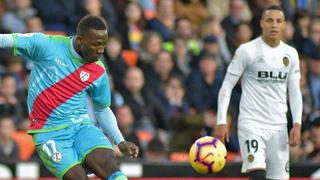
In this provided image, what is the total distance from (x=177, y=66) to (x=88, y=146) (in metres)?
6.90

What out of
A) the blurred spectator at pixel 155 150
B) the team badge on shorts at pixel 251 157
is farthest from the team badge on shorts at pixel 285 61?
the blurred spectator at pixel 155 150

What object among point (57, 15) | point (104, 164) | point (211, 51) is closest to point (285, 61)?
point (104, 164)

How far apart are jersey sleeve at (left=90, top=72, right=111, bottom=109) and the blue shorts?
0.93 feet

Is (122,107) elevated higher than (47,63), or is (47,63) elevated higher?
(47,63)

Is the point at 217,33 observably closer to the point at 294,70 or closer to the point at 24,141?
the point at 24,141

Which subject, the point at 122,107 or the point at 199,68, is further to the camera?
the point at 199,68

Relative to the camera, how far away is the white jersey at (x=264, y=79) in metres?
10.5

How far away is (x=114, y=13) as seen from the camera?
16000 mm

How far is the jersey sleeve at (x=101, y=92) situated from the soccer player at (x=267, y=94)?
68.1 inches

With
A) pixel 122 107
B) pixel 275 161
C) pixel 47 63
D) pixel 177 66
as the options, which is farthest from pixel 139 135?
pixel 47 63

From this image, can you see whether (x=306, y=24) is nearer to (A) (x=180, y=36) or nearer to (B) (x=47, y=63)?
(A) (x=180, y=36)

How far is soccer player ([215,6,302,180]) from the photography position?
1041 cm

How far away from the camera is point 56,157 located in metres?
8.70

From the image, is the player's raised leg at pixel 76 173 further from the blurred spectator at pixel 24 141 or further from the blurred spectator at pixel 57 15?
the blurred spectator at pixel 57 15
